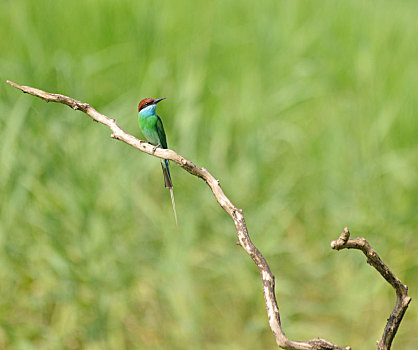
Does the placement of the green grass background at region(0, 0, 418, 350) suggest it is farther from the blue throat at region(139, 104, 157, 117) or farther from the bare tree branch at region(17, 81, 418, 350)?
the bare tree branch at region(17, 81, 418, 350)

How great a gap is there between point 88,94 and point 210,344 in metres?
1.68

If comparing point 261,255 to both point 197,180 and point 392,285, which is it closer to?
point 392,285

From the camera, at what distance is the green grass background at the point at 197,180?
3.81 metres

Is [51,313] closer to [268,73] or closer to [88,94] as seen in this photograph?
[88,94]

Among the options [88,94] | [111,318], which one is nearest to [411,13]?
[88,94]

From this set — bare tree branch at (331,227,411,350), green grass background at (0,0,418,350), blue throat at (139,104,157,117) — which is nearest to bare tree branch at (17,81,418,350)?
bare tree branch at (331,227,411,350)

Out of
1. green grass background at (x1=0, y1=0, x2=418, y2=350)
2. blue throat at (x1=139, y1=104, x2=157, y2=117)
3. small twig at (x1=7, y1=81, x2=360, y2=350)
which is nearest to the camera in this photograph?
small twig at (x1=7, y1=81, x2=360, y2=350)

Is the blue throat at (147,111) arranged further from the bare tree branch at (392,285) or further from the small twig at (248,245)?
the bare tree branch at (392,285)

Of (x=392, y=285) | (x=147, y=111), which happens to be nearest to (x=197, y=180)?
(x=147, y=111)

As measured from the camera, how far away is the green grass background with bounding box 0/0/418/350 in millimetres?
3812

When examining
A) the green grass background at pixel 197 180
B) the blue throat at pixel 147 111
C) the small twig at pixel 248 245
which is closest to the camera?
the small twig at pixel 248 245

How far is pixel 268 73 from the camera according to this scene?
4.78 metres

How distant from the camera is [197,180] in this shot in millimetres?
4250

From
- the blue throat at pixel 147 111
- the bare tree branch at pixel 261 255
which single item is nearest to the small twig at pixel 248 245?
the bare tree branch at pixel 261 255
